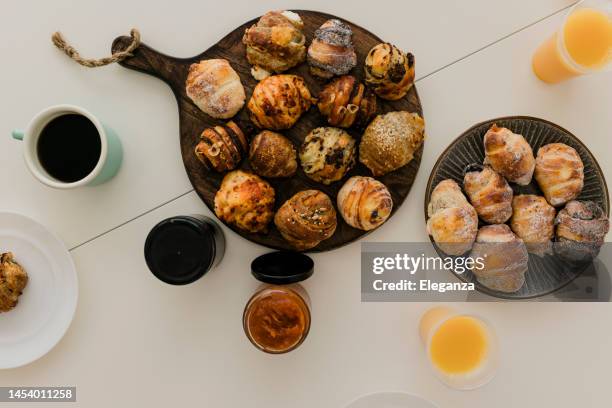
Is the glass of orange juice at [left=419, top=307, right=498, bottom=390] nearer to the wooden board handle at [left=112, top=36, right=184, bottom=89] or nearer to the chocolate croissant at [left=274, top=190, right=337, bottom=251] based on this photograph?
the chocolate croissant at [left=274, top=190, right=337, bottom=251]

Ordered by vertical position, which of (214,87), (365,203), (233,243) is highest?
(214,87)

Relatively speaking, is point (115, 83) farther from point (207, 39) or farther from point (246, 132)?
point (246, 132)

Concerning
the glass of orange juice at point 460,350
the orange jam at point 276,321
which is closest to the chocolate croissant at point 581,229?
the glass of orange juice at point 460,350

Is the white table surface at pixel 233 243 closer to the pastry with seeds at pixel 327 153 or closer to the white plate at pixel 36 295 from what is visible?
the white plate at pixel 36 295

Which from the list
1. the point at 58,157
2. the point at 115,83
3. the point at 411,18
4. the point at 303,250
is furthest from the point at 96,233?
the point at 411,18

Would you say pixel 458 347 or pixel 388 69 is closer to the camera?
pixel 388 69

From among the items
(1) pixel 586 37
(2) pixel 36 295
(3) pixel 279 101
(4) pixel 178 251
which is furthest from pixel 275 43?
(2) pixel 36 295

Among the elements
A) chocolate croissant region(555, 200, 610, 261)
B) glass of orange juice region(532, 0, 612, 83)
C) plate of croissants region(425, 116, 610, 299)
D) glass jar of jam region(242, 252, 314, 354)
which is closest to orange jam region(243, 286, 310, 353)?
glass jar of jam region(242, 252, 314, 354)

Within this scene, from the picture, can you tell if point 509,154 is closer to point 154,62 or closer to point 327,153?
point 327,153
